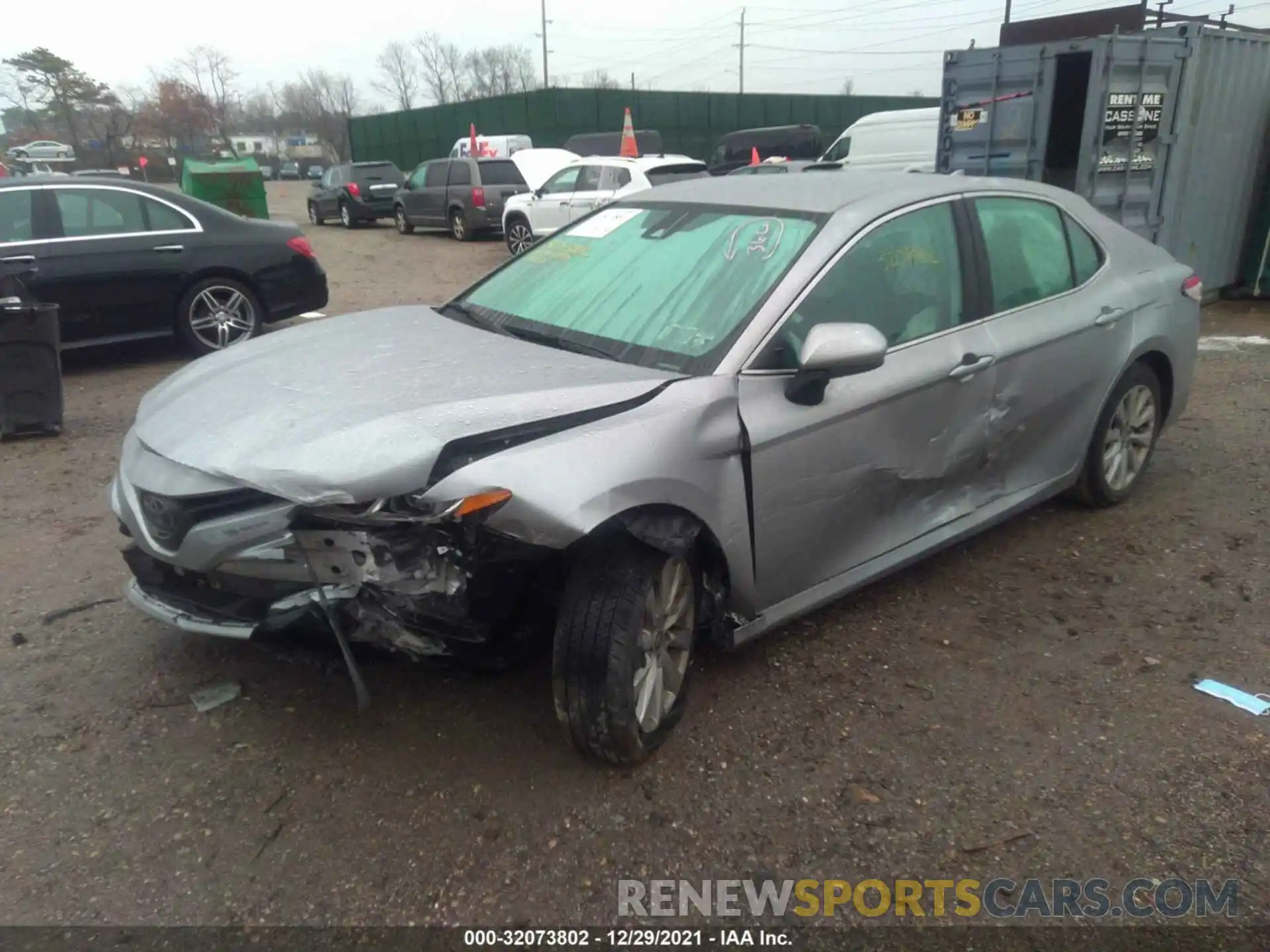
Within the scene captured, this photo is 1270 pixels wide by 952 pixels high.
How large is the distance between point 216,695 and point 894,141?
1538cm

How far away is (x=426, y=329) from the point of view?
3564 mm

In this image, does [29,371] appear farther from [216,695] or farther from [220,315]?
[216,695]

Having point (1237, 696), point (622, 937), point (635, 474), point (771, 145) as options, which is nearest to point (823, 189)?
point (635, 474)

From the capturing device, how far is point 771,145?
25.0 metres

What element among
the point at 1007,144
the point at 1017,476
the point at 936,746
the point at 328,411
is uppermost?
the point at 1007,144

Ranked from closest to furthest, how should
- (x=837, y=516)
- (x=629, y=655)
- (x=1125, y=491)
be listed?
(x=629, y=655) → (x=837, y=516) → (x=1125, y=491)

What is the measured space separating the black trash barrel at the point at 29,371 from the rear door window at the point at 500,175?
12.7 m

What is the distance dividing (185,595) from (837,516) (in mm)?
2075

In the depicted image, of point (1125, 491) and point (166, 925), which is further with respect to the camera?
point (1125, 491)

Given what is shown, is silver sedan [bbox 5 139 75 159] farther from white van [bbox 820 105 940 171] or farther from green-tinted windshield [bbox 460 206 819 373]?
green-tinted windshield [bbox 460 206 819 373]

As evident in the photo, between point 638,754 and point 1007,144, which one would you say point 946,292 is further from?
point 1007,144

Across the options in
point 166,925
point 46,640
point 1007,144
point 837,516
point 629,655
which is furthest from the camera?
point 1007,144

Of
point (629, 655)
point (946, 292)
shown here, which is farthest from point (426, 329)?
point (946, 292)

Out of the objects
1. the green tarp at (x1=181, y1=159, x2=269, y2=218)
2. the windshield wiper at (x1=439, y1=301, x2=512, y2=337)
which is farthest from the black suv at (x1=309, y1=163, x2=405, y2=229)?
the windshield wiper at (x1=439, y1=301, x2=512, y2=337)
